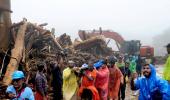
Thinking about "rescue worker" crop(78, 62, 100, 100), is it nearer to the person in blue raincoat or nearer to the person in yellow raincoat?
the person in yellow raincoat

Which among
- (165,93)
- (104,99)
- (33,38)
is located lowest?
(104,99)

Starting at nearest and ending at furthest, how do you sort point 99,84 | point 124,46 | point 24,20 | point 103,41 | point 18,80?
point 18,80, point 99,84, point 24,20, point 103,41, point 124,46

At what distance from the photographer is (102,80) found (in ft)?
40.0

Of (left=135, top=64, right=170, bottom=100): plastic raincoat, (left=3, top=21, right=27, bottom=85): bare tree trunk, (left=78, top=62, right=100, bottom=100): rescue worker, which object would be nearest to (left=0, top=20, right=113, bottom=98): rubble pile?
(left=3, top=21, right=27, bottom=85): bare tree trunk

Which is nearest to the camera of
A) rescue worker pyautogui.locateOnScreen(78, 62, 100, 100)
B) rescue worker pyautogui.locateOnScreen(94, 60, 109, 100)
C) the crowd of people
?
the crowd of people

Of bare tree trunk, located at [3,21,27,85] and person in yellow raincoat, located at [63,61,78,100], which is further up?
bare tree trunk, located at [3,21,27,85]

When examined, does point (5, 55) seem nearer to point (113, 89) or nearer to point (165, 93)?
point (113, 89)

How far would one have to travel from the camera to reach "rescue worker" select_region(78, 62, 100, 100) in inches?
447

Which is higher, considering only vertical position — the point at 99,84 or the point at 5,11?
the point at 5,11

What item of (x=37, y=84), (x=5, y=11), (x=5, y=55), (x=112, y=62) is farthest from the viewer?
(x=5, y=11)

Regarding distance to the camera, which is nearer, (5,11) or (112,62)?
(112,62)

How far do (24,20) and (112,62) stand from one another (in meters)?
5.23

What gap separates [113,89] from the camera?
1335cm

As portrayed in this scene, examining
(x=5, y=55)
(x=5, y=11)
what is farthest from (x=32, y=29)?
(x=5, y=55)
